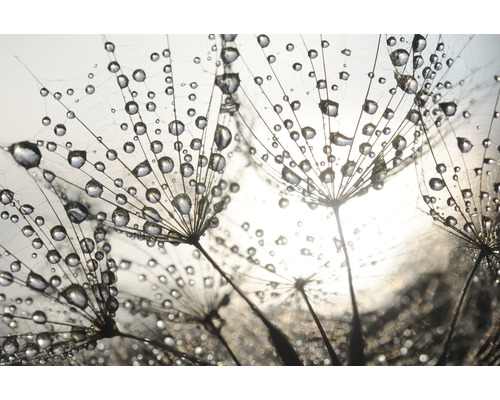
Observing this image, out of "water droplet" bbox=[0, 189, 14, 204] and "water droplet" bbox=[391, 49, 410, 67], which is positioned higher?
"water droplet" bbox=[391, 49, 410, 67]

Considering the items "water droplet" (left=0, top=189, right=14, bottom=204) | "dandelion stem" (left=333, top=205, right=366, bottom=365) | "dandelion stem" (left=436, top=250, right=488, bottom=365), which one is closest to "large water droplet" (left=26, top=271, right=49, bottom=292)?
"water droplet" (left=0, top=189, right=14, bottom=204)

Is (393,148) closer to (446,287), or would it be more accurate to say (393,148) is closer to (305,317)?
(446,287)

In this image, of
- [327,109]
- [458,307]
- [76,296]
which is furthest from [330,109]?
[76,296]

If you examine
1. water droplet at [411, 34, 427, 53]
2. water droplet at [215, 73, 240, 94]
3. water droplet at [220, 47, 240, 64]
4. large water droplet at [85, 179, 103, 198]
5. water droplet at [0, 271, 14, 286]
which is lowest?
water droplet at [0, 271, 14, 286]

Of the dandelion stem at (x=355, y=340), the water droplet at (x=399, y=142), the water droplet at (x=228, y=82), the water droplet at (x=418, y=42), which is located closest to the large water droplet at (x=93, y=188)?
the water droplet at (x=228, y=82)

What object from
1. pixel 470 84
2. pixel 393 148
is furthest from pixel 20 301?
pixel 470 84

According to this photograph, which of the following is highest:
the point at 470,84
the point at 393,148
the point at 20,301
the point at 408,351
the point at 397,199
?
the point at 470,84

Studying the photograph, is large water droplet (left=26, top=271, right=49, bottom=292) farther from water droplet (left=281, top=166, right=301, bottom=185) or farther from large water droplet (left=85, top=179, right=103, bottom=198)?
water droplet (left=281, top=166, right=301, bottom=185)

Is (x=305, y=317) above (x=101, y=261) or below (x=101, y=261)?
below
